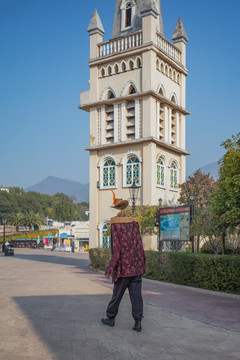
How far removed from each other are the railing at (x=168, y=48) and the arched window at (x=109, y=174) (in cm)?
779

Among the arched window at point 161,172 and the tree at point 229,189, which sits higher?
Answer: the arched window at point 161,172

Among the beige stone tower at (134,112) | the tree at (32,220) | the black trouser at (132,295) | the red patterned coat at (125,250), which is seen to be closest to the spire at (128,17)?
the beige stone tower at (134,112)

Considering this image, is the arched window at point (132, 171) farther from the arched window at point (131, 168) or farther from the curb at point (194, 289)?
the curb at point (194, 289)

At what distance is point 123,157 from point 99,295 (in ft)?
51.8

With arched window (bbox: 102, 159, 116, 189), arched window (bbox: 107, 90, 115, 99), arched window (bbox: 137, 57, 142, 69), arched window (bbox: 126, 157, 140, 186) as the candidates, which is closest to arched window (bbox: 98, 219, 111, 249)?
arched window (bbox: 102, 159, 116, 189)

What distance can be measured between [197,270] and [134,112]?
14.8 metres

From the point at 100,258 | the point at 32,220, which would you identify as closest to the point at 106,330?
the point at 100,258

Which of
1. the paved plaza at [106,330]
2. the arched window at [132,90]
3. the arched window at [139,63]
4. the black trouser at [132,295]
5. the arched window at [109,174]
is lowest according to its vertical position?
the paved plaza at [106,330]

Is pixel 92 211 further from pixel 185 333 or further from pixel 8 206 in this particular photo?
pixel 8 206

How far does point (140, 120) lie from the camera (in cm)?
2527

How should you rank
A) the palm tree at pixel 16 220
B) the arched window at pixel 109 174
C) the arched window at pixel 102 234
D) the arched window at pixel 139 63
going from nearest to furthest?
the arched window at pixel 139 63
the arched window at pixel 102 234
the arched window at pixel 109 174
the palm tree at pixel 16 220

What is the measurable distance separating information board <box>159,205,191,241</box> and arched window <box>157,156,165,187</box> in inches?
299

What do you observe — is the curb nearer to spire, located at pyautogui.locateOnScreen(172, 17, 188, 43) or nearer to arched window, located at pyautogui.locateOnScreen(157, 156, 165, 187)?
arched window, located at pyautogui.locateOnScreen(157, 156, 165, 187)

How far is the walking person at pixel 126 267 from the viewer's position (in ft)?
21.5
